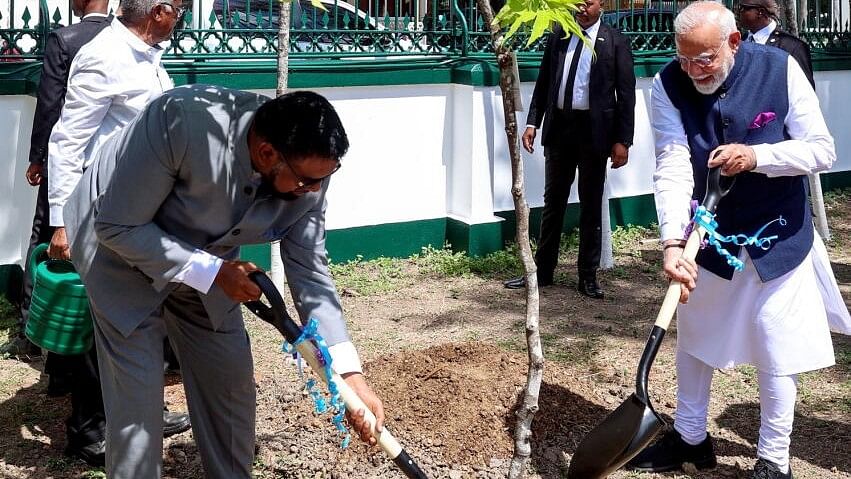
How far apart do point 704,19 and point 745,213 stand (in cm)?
78

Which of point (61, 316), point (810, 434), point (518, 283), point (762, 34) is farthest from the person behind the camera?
point (518, 283)

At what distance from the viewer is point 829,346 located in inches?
169

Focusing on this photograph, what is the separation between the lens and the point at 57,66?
17.1 feet

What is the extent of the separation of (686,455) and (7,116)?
4392 mm

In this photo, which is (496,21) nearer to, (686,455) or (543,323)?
(686,455)

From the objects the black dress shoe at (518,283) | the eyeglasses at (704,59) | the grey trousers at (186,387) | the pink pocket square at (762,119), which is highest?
the eyeglasses at (704,59)

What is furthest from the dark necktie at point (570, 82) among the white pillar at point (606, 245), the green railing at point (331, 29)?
the white pillar at point (606, 245)

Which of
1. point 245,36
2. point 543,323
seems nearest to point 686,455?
point 543,323

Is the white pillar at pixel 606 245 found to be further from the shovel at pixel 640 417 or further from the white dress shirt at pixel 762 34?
the shovel at pixel 640 417

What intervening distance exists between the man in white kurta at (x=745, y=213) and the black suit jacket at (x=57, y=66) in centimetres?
276

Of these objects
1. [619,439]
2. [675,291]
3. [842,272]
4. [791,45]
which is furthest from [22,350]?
[842,272]

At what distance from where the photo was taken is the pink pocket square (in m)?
4.09

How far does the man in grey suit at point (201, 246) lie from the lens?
310 cm

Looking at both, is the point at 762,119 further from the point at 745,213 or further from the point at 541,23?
the point at 541,23
